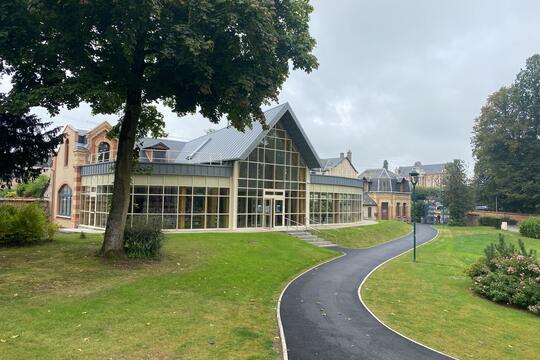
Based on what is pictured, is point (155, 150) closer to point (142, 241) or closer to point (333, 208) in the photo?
point (333, 208)

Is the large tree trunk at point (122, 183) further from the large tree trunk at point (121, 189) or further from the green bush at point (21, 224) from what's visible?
the green bush at point (21, 224)

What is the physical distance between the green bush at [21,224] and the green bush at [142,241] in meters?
5.70

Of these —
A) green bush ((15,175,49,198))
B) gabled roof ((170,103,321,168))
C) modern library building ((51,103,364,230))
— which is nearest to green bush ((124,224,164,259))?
modern library building ((51,103,364,230))

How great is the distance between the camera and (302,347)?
8.58 m

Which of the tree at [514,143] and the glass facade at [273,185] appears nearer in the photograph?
the glass facade at [273,185]

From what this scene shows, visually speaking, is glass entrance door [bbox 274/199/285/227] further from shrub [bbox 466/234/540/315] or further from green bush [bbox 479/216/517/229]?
green bush [bbox 479/216/517/229]

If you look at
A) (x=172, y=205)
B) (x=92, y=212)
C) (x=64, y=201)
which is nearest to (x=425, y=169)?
(x=172, y=205)

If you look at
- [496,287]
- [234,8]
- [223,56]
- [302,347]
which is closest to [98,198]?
[223,56]

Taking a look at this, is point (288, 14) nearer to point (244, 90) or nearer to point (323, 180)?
point (244, 90)

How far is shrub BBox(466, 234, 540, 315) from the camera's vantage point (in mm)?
13664

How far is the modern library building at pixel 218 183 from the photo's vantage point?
26.4m

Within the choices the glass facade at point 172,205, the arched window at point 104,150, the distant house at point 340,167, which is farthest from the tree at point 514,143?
the arched window at point 104,150

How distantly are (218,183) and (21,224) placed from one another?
13.2m

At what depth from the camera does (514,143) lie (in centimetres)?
5200
